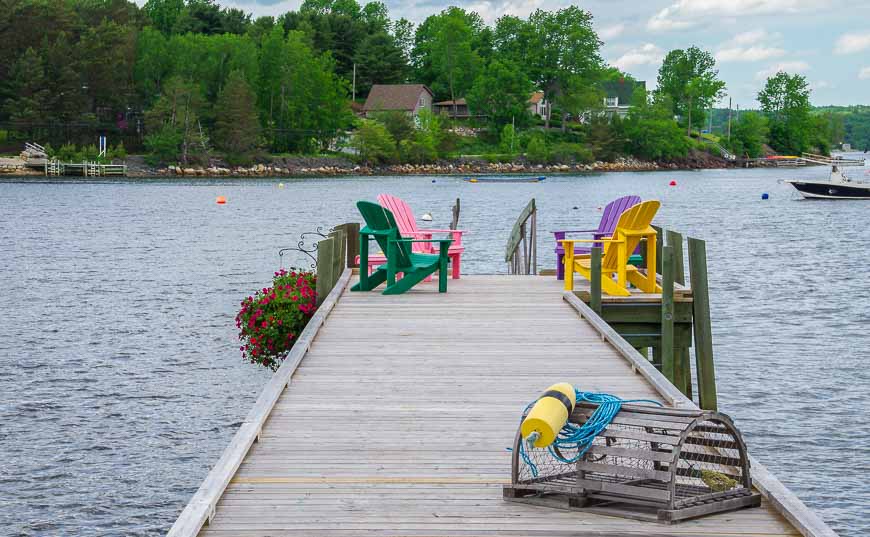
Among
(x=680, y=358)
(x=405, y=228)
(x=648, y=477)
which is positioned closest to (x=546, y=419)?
(x=648, y=477)

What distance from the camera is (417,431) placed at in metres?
6.40

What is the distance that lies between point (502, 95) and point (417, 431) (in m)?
105

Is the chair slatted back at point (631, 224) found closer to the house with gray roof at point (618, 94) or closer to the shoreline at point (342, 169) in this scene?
the shoreline at point (342, 169)

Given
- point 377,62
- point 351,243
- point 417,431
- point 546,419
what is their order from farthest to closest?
point 377,62 → point 351,243 → point 417,431 → point 546,419

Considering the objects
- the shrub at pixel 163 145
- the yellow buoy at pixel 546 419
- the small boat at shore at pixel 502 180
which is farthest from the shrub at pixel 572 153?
the yellow buoy at pixel 546 419

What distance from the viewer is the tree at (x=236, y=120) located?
87500 mm

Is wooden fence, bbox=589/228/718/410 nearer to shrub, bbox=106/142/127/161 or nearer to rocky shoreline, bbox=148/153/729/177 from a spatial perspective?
rocky shoreline, bbox=148/153/729/177

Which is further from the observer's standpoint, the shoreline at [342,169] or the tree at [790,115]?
the tree at [790,115]

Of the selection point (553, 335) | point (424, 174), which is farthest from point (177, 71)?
point (553, 335)

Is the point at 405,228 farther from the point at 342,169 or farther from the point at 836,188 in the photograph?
the point at 342,169

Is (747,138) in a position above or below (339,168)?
above

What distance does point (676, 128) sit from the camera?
120812 mm

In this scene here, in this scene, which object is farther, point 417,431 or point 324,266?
point 324,266

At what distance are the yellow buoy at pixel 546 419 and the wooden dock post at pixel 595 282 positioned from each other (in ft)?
18.6
